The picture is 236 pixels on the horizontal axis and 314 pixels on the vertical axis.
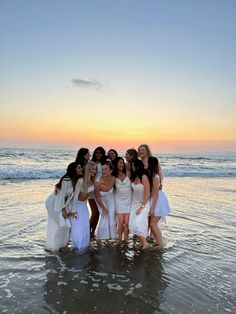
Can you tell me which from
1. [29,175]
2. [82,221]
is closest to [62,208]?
[82,221]

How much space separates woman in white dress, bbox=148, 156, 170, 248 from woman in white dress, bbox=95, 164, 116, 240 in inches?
35.1

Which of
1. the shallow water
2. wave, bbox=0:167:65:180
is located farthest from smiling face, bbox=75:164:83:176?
wave, bbox=0:167:65:180

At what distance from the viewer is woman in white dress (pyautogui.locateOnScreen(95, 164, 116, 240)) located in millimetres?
7273

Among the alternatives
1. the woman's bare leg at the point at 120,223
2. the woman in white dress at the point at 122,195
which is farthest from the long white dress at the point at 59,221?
the woman's bare leg at the point at 120,223

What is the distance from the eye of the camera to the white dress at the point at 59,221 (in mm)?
6613

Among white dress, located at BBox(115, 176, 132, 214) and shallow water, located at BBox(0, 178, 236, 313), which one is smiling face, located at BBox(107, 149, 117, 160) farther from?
shallow water, located at BBox(0, 178, 236, 313)

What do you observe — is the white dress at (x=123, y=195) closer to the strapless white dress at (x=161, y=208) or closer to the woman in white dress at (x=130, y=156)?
the woman in white dress at (x=130, y=156)

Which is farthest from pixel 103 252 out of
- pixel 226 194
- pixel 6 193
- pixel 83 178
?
pixel 226 194

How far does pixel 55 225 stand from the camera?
22.0 feet

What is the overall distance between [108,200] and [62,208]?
3.90ft

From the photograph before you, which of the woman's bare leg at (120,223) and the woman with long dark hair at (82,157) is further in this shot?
the woman's bare leg at (120,223)

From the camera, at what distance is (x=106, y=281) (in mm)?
5172

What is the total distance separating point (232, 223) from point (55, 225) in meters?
5.22

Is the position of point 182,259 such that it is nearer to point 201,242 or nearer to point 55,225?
point 201,242
